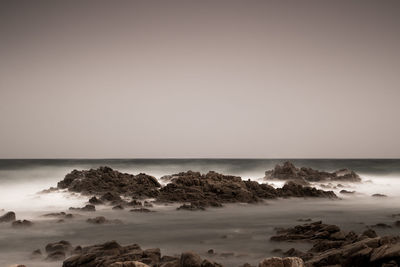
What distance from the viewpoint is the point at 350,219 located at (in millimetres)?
17719

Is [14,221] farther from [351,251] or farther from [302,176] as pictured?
[302,176]

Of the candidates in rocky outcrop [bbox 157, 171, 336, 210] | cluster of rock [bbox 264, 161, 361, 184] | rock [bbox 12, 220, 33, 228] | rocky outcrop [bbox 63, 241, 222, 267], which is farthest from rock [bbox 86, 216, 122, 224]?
cluster of rock [bbox 264, 161, 361, 184]

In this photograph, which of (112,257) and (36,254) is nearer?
(112,257)

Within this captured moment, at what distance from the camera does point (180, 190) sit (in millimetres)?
22984

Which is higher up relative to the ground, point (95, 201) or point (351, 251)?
point (351, 251)

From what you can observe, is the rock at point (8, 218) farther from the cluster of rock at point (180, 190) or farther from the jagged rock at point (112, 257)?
the jagged rock at point (112, 257)

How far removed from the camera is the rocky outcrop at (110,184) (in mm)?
23487

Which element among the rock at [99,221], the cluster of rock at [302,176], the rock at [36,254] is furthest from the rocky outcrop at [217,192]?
the rock at [36,254]

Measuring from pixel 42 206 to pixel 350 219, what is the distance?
53.7 feet

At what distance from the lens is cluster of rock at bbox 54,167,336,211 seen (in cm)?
2157

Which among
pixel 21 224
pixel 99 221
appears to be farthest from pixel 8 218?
pixel 99 221

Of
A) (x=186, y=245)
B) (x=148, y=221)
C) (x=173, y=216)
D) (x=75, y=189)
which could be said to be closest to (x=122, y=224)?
(x=148, y=221)

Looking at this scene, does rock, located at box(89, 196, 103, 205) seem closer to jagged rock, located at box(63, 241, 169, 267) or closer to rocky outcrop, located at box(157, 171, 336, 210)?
rocky outcrop, located at box(157, 171, 336, 210)

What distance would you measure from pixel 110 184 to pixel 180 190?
4.68 m
